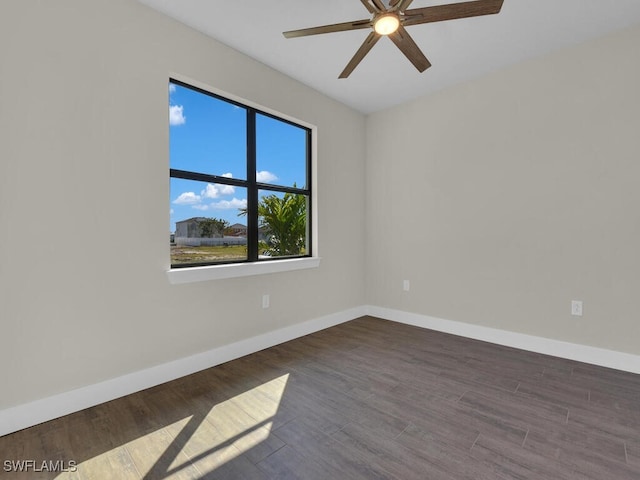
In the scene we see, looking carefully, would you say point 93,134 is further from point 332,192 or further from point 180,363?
point 332,192

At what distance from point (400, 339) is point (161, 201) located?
99.8 inches

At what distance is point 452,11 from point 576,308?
2.51 metres

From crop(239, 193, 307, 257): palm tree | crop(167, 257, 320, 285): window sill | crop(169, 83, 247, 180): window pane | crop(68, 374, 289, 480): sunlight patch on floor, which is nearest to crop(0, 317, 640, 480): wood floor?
crop(68, 374, 289, 480): sunlight patch on floor

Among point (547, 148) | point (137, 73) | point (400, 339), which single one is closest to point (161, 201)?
point (137, 73)

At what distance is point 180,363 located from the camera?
7.61 feet

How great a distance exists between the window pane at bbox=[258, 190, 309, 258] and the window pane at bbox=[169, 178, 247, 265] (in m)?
0.23

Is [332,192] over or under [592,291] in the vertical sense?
over

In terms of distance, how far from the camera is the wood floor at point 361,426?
1420mm

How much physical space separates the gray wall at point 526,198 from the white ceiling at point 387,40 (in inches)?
10.7

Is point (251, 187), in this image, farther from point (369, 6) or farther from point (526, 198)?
point (526, 198)

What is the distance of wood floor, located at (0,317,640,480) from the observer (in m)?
1.42

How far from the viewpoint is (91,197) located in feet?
6.31

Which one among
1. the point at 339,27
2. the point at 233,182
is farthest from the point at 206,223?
the point at 339,27

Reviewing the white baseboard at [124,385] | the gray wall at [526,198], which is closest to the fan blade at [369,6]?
the gray wall at [526,198]
